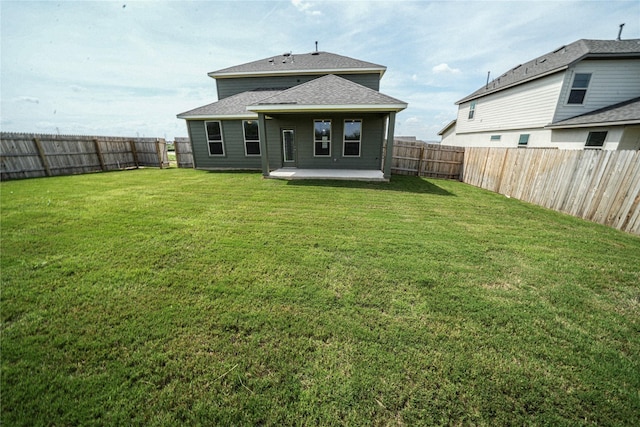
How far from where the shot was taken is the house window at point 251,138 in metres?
12.0

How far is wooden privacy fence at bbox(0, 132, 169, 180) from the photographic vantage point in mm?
9828

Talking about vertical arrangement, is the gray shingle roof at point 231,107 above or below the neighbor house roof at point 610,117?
above

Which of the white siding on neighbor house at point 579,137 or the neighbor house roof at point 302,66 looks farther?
the neighbor house roof at point 302,66

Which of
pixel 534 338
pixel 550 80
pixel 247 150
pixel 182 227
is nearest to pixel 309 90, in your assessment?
pixel 247 150

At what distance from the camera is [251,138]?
485 inches

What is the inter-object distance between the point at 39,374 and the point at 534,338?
4409 millimetres

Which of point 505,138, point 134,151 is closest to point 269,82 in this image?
point 134,151

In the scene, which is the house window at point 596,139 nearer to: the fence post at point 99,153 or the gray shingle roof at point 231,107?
the gray shingle roof at point 231,107

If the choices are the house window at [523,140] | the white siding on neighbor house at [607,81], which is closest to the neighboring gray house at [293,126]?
the house window at [523,140]

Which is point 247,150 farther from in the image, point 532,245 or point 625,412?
point 625,412

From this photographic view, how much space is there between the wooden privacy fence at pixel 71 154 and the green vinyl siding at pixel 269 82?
5226 mm

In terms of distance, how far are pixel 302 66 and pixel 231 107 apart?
4663mm

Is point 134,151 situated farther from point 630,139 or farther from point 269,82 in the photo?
point 630,139

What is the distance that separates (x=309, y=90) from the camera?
10031mm
